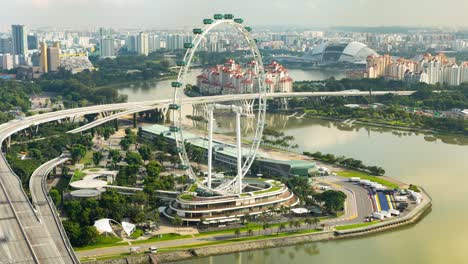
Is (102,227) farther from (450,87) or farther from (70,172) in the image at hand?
(450,87)

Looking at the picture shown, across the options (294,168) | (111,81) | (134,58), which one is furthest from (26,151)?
(134,58)

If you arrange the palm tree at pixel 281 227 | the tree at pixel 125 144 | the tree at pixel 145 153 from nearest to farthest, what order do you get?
1. the palm tree at pixel 281 227
2. the tree at pixel 145 153
3. the tree at pixel 125 144

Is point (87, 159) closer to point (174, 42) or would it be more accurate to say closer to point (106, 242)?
point (106, 242)

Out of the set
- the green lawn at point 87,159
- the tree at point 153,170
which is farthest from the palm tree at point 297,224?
the green lawn at point 87,159

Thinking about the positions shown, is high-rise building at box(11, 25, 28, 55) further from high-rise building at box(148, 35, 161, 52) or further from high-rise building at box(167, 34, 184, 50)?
high-rise building at box(167, 34, 184, 50)

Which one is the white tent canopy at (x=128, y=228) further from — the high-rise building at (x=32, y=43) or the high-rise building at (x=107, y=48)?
the high-rise building at (x=32, y=43)

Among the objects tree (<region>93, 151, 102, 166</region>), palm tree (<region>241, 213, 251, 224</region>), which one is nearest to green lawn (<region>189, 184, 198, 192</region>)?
palm tree (<region>241, 213, 251, 224</region>)
